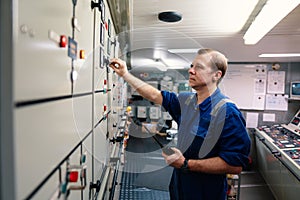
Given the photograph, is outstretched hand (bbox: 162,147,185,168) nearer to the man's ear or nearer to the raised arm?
the raised arm

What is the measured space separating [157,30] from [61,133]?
5.96 feet

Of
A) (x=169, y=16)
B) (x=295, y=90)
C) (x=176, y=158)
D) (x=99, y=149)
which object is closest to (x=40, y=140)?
(x=99, y=149)

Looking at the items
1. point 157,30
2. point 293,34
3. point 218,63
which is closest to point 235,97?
point 293,34

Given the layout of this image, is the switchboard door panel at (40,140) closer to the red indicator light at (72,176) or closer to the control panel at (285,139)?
the red indicator light at (72,176)

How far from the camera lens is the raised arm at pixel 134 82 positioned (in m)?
1.38

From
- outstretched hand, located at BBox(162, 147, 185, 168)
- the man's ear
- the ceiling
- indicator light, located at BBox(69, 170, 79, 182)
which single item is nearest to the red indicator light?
indicator light, located at BBox(69, 170, 79, 182)

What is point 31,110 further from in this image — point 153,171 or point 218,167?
point 153,171

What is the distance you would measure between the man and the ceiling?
0.48 metres

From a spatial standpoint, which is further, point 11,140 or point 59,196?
point 59,196

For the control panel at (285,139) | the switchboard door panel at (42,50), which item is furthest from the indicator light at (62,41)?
the control panel at (285,139)

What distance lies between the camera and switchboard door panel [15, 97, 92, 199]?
40cm

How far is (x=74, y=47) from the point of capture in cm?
71

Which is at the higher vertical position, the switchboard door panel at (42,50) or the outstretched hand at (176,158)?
the switchboard door panel at (42,50)

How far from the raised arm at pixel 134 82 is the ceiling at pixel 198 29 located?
53 cm
